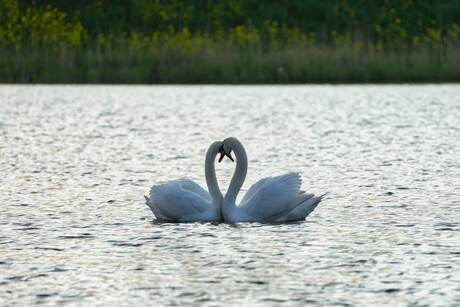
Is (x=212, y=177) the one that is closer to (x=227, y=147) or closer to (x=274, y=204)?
(x=227, y=147)

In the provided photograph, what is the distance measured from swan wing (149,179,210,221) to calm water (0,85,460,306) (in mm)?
126

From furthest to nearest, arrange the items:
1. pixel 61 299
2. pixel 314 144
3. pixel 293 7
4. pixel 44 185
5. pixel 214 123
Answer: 1. pixel 293 7
2. pixel 214 123
3. pixel 314 144
4. pixel 44 185
5. pixel 61 299

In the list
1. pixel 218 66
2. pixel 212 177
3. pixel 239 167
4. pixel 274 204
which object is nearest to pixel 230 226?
pixel 274 204

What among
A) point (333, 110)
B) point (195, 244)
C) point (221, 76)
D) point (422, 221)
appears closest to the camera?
point (195, 244)

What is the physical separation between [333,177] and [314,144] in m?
5.00

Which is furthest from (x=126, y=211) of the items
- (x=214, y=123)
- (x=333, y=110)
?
(x=333, y=110)

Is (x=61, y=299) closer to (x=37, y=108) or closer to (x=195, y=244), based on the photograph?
(x=195, y=244)

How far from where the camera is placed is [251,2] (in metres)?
54.6

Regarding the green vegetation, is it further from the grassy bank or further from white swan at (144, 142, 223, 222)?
white swan at (144, 142, 223, 222)

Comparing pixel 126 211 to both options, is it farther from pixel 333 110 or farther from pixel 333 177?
pixel 333 110

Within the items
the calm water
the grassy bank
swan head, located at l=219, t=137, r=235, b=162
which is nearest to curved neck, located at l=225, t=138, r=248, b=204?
swan head, located at l=219, t=137, r=235, b=162

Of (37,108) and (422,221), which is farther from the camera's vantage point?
(37,108)

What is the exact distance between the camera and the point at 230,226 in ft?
36.4

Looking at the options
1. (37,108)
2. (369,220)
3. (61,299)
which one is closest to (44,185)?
(369,220)
